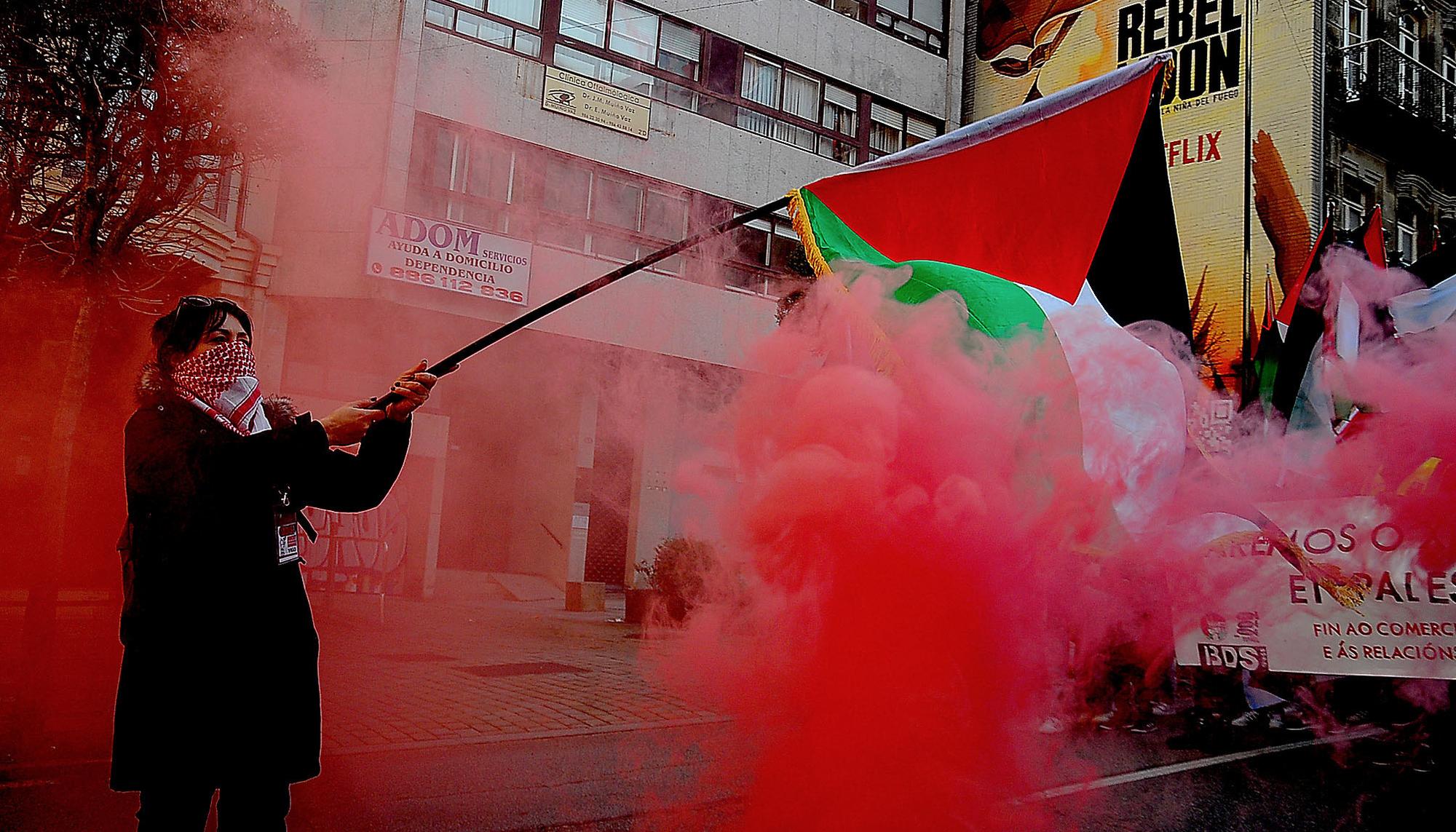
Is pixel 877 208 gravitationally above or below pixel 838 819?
above

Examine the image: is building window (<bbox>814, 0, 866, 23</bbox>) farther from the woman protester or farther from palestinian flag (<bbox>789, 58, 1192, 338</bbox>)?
the woman protester

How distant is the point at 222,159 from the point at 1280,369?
5772mm

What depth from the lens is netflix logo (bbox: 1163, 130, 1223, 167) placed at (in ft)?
55.3

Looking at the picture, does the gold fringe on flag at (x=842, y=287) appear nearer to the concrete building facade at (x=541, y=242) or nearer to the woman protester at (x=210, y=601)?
the concrete building facade at (x=541, y=242)

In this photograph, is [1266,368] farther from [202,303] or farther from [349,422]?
[202,303]

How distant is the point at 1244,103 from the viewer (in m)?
16.7

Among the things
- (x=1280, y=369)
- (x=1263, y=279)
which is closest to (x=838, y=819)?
(x=1280, y=369)

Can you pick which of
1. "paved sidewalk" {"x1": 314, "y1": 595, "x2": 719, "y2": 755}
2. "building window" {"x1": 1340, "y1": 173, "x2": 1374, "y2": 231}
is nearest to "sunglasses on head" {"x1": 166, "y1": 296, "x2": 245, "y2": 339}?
"paved sidewalk" {"x1": 314, "y1": 595, "x2": 719, "y2": 755}

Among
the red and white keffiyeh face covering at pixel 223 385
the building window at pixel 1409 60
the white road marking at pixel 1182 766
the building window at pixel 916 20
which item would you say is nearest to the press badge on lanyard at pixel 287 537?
the red and white keffiyeh face covering at pixel 223 385

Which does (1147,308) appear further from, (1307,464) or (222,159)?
(222,159)

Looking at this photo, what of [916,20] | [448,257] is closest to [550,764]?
[448,257]

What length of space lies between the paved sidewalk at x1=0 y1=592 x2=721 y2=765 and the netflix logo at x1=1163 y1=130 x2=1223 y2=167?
12481mm

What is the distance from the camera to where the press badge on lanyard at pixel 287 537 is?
2.75m

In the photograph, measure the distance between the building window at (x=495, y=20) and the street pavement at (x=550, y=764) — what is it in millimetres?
5868
